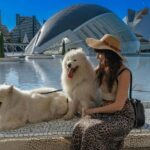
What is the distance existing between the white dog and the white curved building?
41358mm

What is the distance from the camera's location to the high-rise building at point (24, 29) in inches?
3437

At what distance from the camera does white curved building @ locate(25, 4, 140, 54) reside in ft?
151

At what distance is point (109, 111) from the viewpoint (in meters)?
3.03

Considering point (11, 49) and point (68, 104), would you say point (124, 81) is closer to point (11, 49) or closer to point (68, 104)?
point (68, 104)

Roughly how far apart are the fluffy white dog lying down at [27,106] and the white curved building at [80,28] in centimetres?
4123

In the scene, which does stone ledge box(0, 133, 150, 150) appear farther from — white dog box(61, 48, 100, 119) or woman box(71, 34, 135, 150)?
white dog box(61, 48, 100, 119)

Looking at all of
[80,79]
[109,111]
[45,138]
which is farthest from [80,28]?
[109,111]

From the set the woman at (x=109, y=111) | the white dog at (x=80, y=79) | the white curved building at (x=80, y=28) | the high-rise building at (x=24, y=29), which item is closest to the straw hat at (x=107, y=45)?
the woman at (x=109, y=111)

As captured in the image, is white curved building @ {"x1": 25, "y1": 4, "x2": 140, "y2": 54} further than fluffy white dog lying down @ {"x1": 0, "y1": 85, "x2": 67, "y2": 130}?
Yes

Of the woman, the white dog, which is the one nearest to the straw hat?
the woman

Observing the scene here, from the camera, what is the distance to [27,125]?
11.4 ft

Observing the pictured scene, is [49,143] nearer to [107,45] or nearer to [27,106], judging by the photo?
[27,106]

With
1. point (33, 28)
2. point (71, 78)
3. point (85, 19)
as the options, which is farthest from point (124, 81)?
point (33, 28)

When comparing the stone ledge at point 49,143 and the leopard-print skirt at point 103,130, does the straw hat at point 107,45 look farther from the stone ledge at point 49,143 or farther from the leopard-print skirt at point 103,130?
the stone ledge at point 49,143
